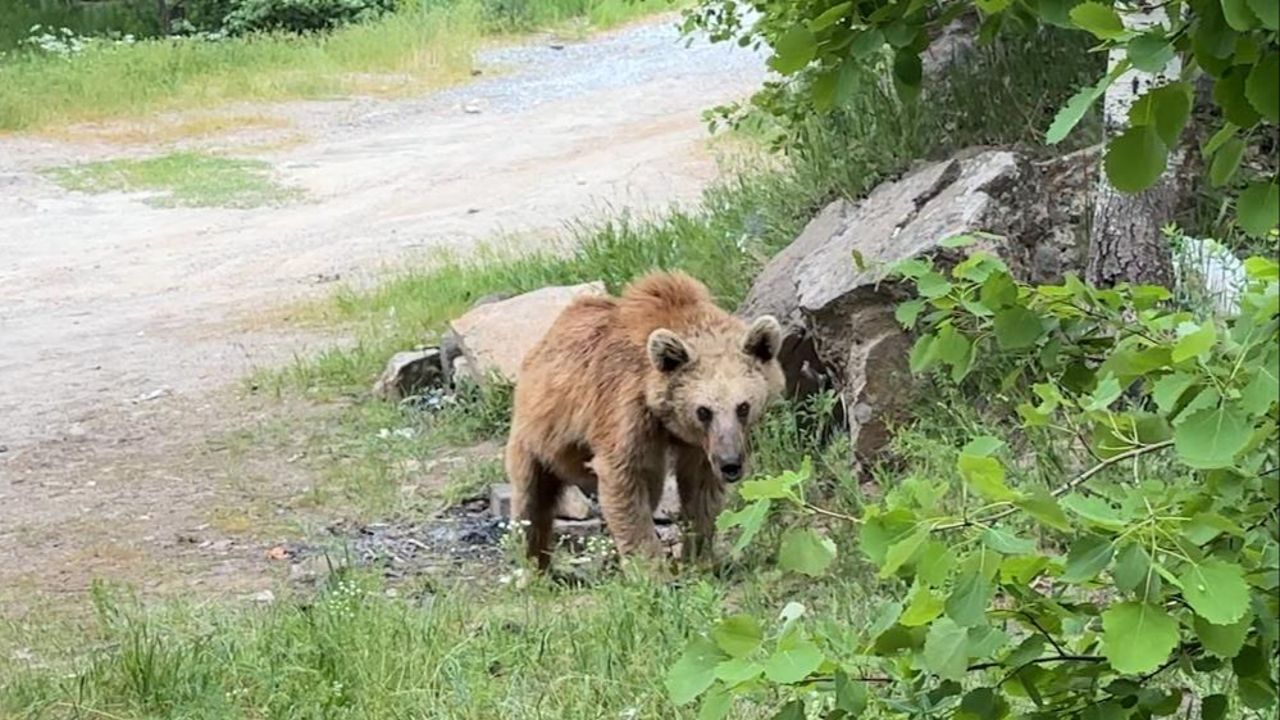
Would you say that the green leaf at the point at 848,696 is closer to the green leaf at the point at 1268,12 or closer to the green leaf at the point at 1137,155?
the green leaf at the point at 1137,155

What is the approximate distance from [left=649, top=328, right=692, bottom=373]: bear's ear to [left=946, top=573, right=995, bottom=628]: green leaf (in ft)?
15.6

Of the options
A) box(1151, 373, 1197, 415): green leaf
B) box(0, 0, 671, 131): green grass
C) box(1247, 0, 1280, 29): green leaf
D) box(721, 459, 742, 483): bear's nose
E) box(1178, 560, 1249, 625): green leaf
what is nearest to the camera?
box(1247, 0, 1280, 29): green leaf

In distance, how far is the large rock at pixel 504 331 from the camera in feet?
30.9

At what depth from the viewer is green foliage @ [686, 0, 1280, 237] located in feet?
6.13

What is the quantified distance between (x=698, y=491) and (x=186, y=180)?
33.3 ft

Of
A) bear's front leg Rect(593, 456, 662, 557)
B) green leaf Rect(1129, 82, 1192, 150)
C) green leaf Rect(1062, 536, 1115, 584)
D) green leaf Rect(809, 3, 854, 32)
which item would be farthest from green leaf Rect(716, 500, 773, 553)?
bear's front leg Rect(593, 456, 662, 557)

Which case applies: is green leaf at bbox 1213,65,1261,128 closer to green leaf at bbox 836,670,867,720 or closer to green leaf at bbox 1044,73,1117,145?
green leaf at bbox 1044,73,1117,145

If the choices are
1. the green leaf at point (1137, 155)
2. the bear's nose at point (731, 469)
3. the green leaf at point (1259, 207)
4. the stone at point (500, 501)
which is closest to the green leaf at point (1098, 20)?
the green leaf at point (1137, 155)

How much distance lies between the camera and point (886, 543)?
7.63 ft

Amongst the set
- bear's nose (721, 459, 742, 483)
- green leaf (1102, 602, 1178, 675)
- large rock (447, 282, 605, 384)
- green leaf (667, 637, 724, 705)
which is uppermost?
green leaf (1102, 602, 1178, 675)

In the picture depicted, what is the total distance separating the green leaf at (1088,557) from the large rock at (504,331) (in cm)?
710

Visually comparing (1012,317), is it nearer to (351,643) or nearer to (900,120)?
(351,643)

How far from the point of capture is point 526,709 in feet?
15.1

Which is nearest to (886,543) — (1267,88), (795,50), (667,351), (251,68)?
(795,50)
